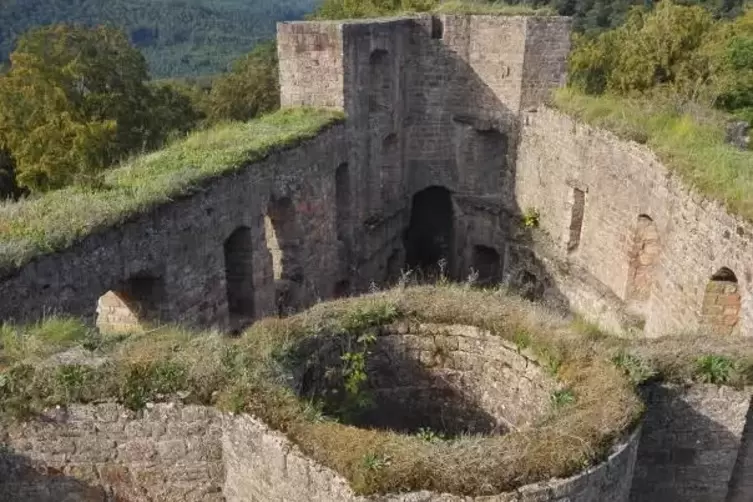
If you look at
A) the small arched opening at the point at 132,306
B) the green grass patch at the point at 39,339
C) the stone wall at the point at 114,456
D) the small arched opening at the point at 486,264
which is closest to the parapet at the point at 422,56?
the small arched opening at the point at 486,264

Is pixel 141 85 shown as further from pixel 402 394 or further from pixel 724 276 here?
pixel 402 394

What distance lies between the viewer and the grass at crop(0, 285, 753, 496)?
480 cm

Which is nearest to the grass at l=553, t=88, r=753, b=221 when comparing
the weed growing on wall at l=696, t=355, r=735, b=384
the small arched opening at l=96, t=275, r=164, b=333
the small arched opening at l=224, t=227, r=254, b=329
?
the weed growing on wall at l=696, t=355, r=735, b=384

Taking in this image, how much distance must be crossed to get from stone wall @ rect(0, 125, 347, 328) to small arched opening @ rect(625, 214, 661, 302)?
533 centimetres

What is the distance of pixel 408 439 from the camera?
16.5ft

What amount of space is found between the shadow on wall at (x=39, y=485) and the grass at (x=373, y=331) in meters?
0.45

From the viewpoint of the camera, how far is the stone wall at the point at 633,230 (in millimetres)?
9250

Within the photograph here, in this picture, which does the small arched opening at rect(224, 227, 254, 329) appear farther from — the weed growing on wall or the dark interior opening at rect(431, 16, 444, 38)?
the dark interior opening at rect(431, 16, 444, 38)

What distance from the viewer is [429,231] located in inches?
730

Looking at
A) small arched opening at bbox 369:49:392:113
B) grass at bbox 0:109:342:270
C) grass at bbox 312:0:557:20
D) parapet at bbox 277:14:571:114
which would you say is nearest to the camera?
grass at bbox 0:109:342:270

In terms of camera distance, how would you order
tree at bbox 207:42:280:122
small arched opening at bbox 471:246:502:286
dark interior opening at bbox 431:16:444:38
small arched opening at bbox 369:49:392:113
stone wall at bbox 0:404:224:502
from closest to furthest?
stone wall at bbox 0:404:224:502 → small arched opening at bbox 369:49:392:113 → dark interior opening at bbox 431:16:444:38 → small arched opening at bbox 471:246:502:286 → tree at bbox 207:42:280:122

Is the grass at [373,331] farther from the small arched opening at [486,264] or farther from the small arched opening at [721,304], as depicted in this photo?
the small arched opening at [486,264]

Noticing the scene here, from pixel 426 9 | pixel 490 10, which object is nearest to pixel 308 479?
pixel 490 10

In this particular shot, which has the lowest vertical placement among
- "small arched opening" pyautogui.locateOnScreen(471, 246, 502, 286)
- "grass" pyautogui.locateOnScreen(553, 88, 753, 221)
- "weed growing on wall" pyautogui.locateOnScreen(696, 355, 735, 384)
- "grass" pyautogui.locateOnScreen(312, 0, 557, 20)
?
"small arched opening" pyautogui.locateOnScreen(471, 246, 502, 286)
